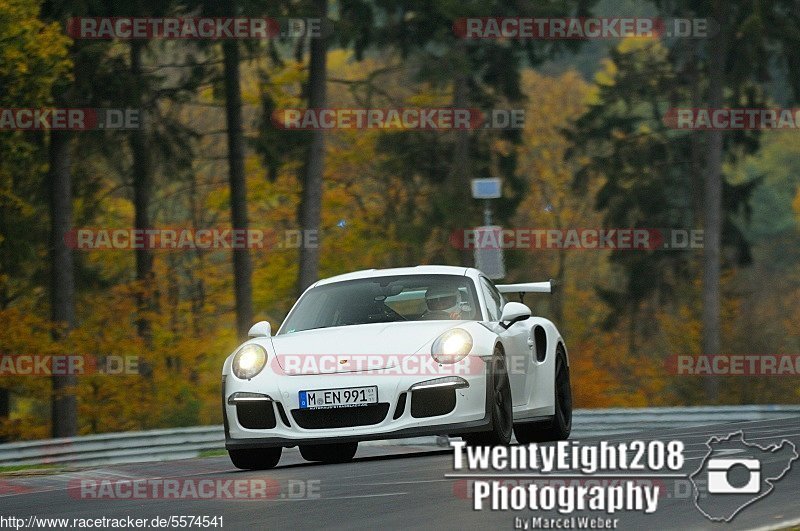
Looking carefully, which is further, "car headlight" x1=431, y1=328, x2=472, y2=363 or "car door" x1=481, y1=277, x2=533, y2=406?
"car door" x1=481, y1=277, x2=533, y2=406

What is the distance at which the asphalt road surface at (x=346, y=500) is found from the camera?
8477 millimetres

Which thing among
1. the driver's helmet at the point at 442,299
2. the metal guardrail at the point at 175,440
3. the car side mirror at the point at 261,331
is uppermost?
the driver's helmet at the point at 442,299

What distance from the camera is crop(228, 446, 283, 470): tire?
1230 cm

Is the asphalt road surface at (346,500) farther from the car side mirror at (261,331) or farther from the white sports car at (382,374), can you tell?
the car side mirror at (261,331)

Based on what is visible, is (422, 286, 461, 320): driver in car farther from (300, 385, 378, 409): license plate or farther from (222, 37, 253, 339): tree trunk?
(222, 37, 253, 339): tree trunk

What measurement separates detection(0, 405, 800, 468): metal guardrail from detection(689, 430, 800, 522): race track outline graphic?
4815 mm

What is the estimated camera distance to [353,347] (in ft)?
38.3

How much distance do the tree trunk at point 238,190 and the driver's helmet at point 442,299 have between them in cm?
2253

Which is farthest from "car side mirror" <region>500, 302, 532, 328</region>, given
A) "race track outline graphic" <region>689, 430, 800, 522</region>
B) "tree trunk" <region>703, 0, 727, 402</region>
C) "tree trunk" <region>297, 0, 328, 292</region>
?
"tree trunk" <region>703, 0, 727, 402</region>

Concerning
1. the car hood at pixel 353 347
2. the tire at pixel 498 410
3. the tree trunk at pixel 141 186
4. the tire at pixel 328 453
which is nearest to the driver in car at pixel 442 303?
the car hood at pixel 353 347

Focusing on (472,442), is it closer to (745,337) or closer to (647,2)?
(647,2)

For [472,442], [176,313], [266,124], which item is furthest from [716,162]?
[472,442]

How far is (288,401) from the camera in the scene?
1152 cm

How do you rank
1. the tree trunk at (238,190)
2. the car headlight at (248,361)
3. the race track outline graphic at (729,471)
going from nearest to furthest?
the race track outline graphic at (729,471)
the car headlight at (248,361)
the tree trunk at (238,190)
